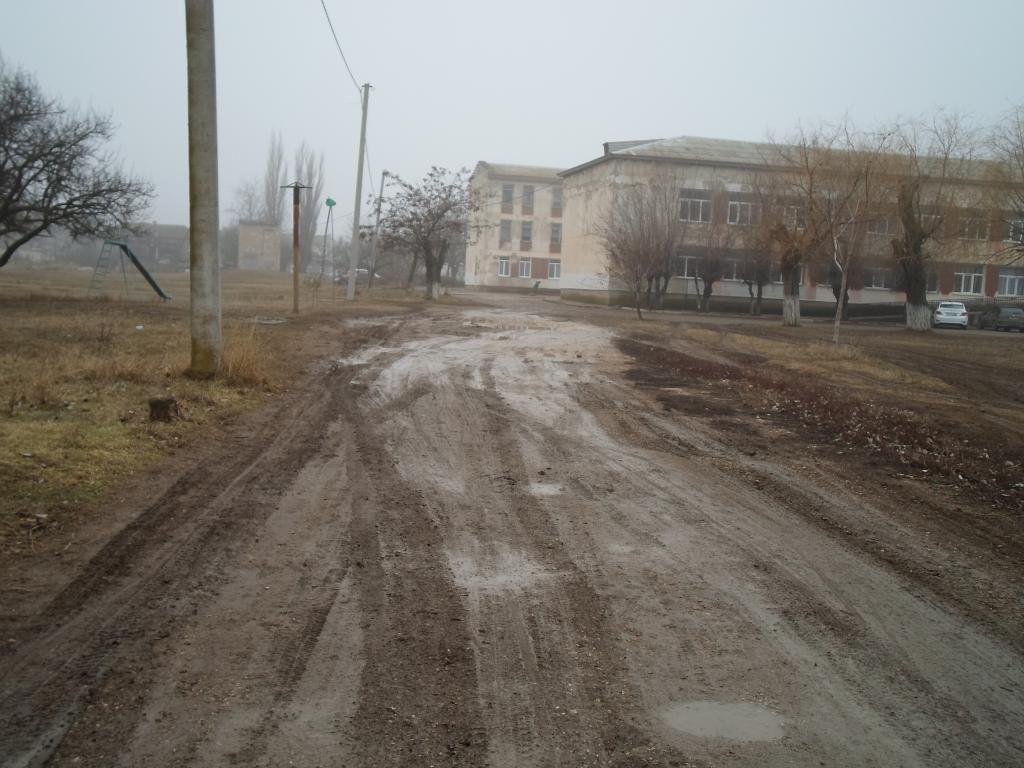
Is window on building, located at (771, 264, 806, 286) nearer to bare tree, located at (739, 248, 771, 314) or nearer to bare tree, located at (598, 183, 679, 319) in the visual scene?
bare tree, located at (739, 248, 771, 314)

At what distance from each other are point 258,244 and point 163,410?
9336cm

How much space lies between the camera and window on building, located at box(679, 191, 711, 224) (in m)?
47.6

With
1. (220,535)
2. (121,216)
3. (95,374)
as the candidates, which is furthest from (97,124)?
(220,535)

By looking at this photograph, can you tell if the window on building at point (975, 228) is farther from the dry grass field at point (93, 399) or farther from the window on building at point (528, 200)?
the window on building at point (528, 200)

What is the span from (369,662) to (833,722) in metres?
2.06

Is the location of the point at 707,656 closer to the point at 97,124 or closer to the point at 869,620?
the point at 869,620

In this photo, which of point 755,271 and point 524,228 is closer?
point 755,271

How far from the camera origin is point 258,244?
96.1 m

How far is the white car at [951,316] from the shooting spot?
43.6 m

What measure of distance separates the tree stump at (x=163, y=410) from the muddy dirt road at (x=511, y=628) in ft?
3.53

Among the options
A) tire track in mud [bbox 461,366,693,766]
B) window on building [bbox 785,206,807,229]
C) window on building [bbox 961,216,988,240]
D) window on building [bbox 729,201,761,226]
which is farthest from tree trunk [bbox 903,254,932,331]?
tire track in mud [bbox 461,366,693,766]

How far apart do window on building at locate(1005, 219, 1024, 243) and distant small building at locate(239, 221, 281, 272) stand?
7918 cm

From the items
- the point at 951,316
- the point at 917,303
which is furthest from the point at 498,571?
the point at 951,316

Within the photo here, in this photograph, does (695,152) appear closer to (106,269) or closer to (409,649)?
(106,269)
